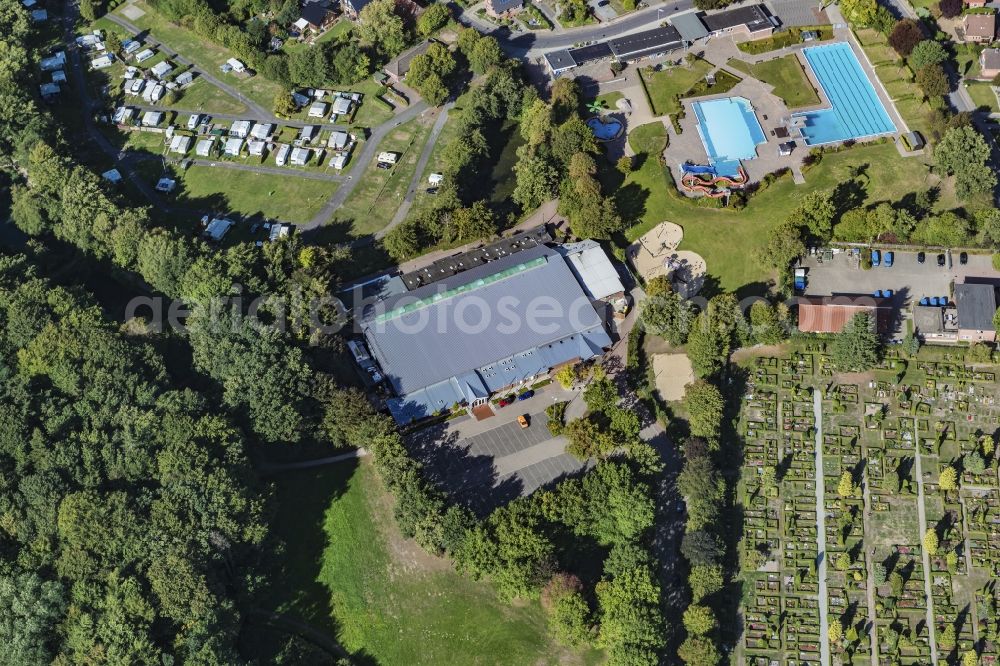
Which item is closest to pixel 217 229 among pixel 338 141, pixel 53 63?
pixel 338 141

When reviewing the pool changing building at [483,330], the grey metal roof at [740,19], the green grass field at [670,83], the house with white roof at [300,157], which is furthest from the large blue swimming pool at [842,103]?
the house with white roof at [300,157]

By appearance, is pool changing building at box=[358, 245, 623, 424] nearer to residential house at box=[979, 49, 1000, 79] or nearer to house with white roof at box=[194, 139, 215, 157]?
house with white roof at box=[194, 139, 215, 157]

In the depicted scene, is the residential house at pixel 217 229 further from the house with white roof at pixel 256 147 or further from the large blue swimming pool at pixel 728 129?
the large blue swimming pool at pixel 728 129

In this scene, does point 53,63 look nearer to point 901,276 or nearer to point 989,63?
point 901,276

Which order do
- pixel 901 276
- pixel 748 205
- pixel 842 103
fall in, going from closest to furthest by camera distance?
pixel 901 276, pixel 748 205, pixel 842 103

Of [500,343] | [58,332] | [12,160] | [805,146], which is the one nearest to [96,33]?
[12,160]
